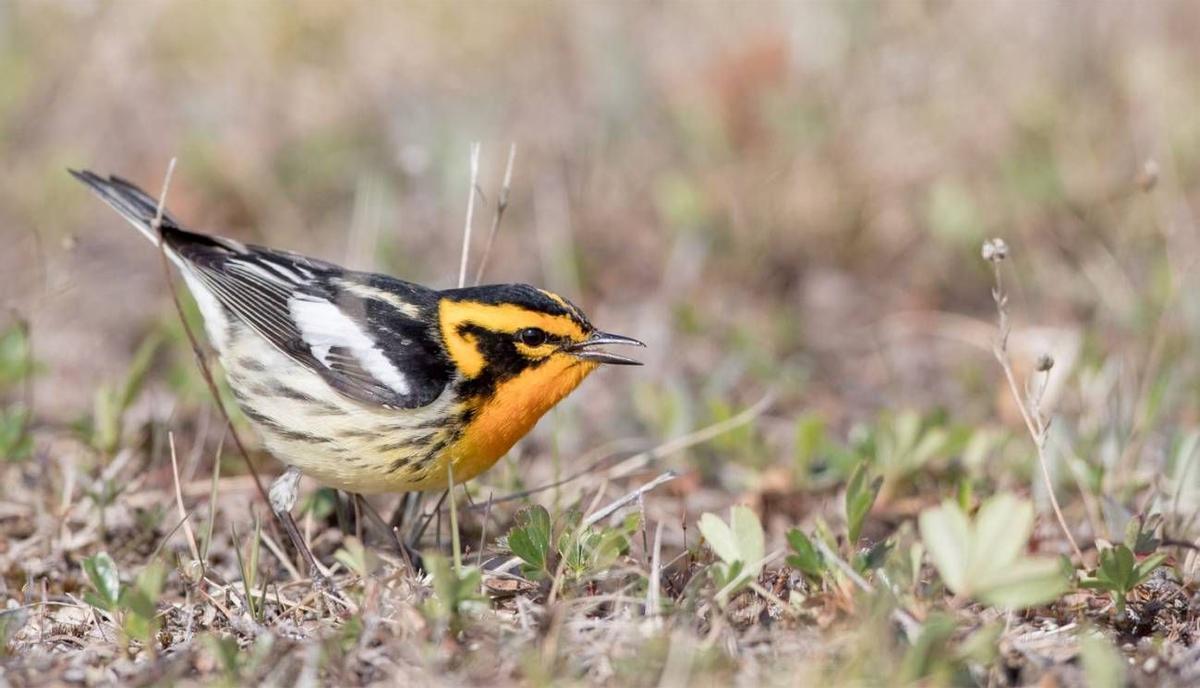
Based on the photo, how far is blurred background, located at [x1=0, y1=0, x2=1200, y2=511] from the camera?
543cm

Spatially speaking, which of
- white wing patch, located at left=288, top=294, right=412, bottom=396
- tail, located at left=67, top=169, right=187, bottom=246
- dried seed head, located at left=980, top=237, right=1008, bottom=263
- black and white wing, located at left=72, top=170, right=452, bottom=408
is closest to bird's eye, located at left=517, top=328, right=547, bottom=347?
black and white wing, located at left=72, top=170, right=452, bottom=408

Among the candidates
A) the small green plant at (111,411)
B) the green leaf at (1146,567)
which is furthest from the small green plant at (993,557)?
the small green plant at (111,411)

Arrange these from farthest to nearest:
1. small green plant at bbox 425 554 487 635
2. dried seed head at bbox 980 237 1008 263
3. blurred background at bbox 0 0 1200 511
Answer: blurred background at bbox 0 0 1200 511, dried seed head at bbox 980 237 1008 263, small green plant at bbox 425 554 487 635

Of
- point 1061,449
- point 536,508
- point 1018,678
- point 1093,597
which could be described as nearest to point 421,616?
point 536,508

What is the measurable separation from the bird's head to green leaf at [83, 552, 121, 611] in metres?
1.03

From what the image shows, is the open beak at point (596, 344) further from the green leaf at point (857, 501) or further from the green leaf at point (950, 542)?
the green leaf at point (950, 542)

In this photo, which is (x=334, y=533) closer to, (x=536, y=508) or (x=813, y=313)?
(x=536, y=508)

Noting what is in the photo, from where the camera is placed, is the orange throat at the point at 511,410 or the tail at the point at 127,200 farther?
the tail at the point at 127,200

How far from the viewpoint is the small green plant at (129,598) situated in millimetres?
3010

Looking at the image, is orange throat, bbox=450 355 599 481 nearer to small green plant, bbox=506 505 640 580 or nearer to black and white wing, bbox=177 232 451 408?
black and white wing, bbox=177 232 451 408

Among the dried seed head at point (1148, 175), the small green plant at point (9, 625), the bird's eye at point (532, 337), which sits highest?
the dried seed head at point (1148, 175)

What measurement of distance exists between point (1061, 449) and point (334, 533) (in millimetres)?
2246

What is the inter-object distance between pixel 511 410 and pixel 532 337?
21cm

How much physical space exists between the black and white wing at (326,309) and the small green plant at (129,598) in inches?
Answer: 31.2
